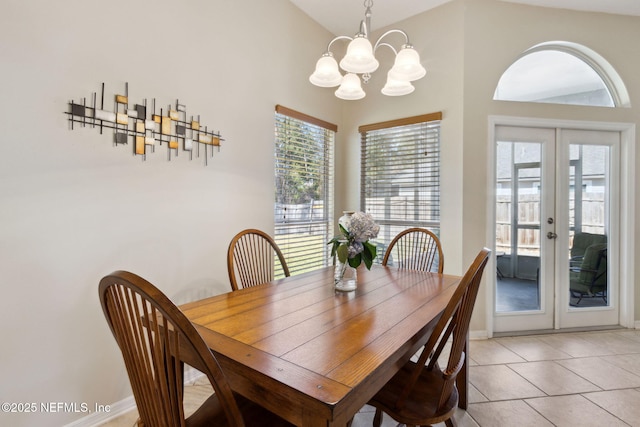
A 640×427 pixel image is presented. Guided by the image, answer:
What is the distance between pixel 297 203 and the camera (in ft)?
10.2

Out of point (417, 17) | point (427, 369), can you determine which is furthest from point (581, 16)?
point (427, 369)

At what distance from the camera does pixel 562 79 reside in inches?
124

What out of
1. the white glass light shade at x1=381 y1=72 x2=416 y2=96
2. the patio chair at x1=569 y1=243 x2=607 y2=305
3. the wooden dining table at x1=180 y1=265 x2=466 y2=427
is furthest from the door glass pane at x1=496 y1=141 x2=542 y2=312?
the wooden dining table at x1=180 y1=265 x2=466 y2=427

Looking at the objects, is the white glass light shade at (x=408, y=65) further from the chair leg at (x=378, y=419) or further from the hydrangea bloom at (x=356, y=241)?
the chair leg at (x=378, y=419)

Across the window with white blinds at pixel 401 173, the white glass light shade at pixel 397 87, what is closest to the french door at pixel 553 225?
the window with white blinds at pixel 401 173

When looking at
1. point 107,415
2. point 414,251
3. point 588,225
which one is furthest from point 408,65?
point 588,225

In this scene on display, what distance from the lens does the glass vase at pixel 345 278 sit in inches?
65.9

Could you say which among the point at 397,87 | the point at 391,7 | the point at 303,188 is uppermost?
the point at 391,7

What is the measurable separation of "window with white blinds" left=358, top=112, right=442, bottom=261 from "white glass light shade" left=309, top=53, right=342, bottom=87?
1542 millimetres

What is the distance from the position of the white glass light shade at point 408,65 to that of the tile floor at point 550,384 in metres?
1.99

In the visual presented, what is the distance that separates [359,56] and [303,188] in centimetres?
165

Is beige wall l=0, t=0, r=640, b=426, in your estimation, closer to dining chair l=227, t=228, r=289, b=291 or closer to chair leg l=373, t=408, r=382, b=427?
dining chair l=227, t=228, r=289, b=291

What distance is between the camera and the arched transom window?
3080mm

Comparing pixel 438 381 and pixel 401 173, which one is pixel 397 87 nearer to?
pixel 401 173
